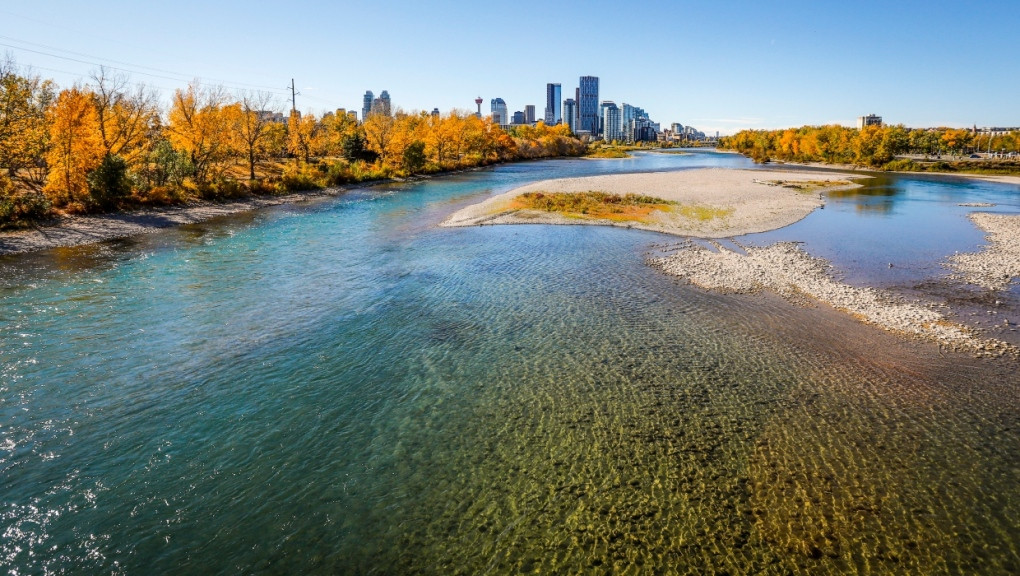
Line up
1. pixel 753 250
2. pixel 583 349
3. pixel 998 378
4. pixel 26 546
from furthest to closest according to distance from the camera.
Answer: pixel 753 250 < pixel 583 349 < pixel 998 378 < pixel 26 546

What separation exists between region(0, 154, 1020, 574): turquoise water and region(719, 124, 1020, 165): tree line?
451 feet

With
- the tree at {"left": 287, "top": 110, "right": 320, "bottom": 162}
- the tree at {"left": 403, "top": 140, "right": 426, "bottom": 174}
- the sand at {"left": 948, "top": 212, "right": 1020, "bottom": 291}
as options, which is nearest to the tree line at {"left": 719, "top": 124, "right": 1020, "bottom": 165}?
the sand at {"left": 948, "top": 212, "right": 1020, "bottom": 291}

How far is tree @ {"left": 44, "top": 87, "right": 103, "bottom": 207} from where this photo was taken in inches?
1454

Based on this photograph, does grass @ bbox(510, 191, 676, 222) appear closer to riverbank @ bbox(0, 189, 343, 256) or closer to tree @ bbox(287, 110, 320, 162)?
riverbank @ bbox(0, 189, 343, 256)

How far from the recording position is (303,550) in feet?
28.9

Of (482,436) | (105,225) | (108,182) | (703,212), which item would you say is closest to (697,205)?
(703,212)

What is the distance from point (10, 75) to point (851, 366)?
50900mm

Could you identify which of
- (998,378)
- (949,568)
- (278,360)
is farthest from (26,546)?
(998,378)

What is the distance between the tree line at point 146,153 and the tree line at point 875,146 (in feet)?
387

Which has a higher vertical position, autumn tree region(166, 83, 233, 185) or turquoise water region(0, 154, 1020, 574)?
autumn tree region(166, 83, 233, 185)

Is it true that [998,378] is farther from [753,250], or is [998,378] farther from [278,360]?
[278,360]

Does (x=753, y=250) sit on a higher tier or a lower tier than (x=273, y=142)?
lower

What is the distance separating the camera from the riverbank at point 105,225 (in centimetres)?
3031

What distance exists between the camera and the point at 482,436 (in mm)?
12508
